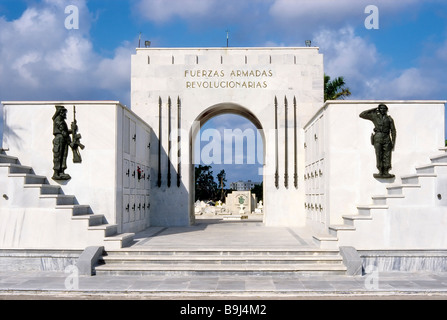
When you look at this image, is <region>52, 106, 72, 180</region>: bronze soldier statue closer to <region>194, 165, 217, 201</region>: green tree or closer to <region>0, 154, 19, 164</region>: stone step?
<region>0, 154, 19, 164</region>: stone step

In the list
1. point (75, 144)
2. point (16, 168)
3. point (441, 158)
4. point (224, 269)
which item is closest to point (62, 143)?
point (75, 144)

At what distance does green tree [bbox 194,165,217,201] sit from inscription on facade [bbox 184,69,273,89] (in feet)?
205

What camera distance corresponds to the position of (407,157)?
13859mm

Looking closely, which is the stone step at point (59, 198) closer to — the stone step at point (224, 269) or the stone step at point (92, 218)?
the stone step at point (92, 218)

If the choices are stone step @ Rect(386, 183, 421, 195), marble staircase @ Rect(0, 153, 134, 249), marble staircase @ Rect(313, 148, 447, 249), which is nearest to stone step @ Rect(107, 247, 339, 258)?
marble staircase @ Rect(0, 153, 134, 249)

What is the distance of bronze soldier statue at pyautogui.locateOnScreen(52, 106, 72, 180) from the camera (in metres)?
13.4

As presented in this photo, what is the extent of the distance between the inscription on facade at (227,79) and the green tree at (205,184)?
205 feet

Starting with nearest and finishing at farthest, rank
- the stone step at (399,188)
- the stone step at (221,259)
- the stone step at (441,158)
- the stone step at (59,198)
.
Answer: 1. the stone step at (221,259)
2. the stone step at (399,188)
3. the stone step at (59,198)
4. the stone step at (441,158)

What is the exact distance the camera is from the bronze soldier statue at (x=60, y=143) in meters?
13.4

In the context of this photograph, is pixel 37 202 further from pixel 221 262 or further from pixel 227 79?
pixel 227 79

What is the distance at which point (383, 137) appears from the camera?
44.8ft

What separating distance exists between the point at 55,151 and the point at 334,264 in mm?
7860

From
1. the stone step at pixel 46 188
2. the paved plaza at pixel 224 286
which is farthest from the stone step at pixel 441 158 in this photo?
the stone step at pixel 46 188

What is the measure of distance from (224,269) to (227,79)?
440 inches
